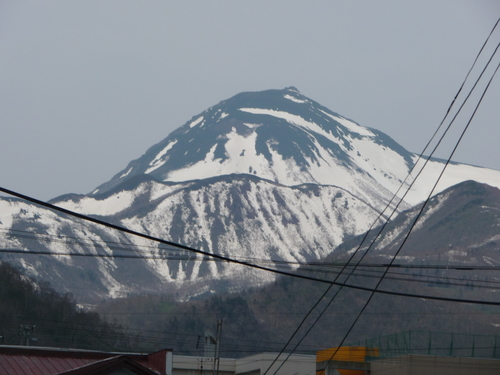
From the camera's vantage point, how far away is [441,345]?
3875 centimetres

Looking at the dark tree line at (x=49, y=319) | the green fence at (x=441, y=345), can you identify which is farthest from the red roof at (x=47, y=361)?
the dark tree line at (x=49, y=319)

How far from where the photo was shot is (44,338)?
150 meters

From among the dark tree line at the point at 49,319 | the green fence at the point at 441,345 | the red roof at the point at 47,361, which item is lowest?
the red roof at the point at 47,361

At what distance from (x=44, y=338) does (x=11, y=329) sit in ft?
22.3

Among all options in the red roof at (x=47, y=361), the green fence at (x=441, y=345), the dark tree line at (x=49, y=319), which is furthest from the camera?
the dark tree line at (x=49, y=319)

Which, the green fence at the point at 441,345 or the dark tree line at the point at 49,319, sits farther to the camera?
the dark tree line at the point at 49,319

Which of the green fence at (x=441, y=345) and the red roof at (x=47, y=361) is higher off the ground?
the green fence at (x=441, y=345)

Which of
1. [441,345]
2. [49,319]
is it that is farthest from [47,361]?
[49,319]

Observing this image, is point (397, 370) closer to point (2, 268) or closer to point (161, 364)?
point (161, 364)

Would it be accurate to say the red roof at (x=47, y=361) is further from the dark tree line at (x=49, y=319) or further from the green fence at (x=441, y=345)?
the dark tree line at (x=49, y=319)

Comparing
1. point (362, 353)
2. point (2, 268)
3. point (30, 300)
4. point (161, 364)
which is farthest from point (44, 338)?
point (161, 364)

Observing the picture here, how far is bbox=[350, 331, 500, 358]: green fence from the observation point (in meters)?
37.5

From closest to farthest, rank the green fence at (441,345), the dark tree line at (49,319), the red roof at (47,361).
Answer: the red roof at (47,361) → the green fence at (441,345) → the dark tree line at (49,319)

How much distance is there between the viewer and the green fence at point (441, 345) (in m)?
37.5
